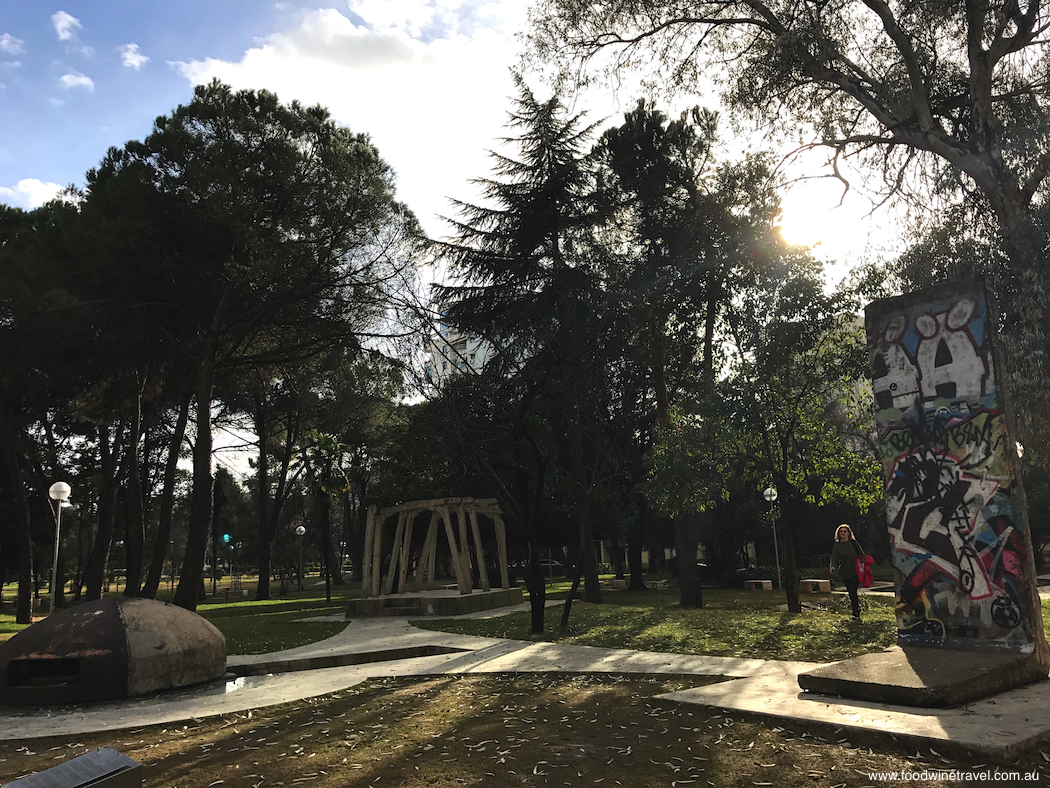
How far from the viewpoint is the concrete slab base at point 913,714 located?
5277mm

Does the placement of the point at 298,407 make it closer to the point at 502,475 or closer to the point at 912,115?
the point at 502,475

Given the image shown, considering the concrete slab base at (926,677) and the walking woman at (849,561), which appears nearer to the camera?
the concrete slab base at (926,677)

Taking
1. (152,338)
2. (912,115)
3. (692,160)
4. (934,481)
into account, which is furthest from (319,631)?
(692,160)

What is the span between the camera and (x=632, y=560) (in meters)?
38.3

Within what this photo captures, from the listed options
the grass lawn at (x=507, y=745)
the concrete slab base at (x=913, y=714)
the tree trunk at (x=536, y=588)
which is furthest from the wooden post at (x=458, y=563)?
the concrete slab base at (x=913, y=714)

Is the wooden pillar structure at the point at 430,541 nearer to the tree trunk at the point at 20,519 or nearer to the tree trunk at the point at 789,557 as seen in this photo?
the tree trunk at the point at 789,557

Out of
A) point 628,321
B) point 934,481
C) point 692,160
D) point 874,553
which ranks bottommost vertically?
point 874,553

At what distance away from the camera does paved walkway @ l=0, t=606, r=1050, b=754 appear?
572 cm

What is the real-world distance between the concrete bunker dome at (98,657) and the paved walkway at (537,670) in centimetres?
26

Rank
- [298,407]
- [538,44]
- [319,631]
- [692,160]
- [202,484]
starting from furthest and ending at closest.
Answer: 1. [298,407]
2. [692,160]
3. [202,484]
4. [319,631]
5. [538,44]

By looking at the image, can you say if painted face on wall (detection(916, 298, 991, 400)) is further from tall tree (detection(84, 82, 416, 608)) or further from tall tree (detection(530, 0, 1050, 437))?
tall tree (detection(84, 82, 416, 608))

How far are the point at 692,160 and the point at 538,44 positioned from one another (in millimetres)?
10625

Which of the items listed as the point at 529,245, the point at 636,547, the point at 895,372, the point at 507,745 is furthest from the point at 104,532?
the point at 895,372

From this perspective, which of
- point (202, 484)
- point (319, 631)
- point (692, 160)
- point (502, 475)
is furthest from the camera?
point (502, 475)
